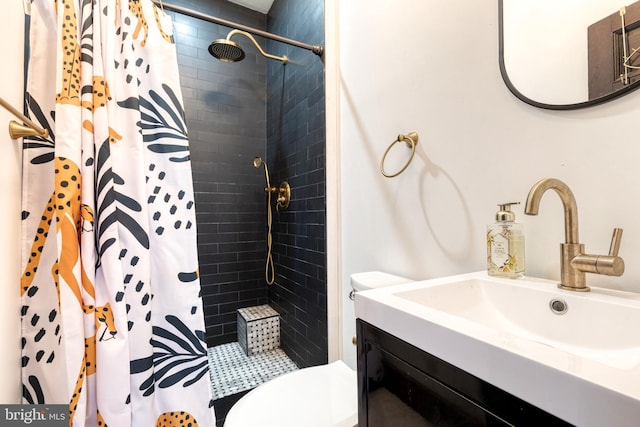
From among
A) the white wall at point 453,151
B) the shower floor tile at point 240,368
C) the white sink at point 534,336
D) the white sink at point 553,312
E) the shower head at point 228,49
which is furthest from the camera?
the shower floor tile at point 240,368

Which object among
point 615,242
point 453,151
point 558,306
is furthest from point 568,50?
point 558,306

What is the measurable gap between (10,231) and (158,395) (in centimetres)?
60

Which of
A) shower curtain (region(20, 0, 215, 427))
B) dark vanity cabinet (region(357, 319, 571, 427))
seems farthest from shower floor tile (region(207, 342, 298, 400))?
dark vanity cabinet (region(357, 319, 571, 427))

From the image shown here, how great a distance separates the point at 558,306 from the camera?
1.89ft

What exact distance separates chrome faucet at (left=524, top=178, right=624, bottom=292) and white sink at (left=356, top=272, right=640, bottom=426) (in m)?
0.04

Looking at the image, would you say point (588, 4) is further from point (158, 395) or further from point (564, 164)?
point (158, 395)

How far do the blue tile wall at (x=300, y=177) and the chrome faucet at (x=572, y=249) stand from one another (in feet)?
3.54

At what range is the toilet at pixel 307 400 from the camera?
3.10 feet

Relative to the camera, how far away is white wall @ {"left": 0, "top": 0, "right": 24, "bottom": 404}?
66cm

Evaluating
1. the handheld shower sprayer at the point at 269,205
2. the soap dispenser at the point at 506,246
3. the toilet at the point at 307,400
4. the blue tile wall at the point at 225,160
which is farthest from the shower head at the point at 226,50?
the soap dispenser at the point at 506,246

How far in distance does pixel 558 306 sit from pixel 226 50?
6.45ft

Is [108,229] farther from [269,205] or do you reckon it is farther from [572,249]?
[269,205]

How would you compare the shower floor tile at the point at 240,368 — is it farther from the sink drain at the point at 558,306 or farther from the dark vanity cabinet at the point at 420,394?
the sink drain at the point at 558,306

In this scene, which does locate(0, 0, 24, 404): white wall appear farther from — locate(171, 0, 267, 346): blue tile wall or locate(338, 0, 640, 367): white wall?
locate(171, 0, 267, 346): blue tile wall
